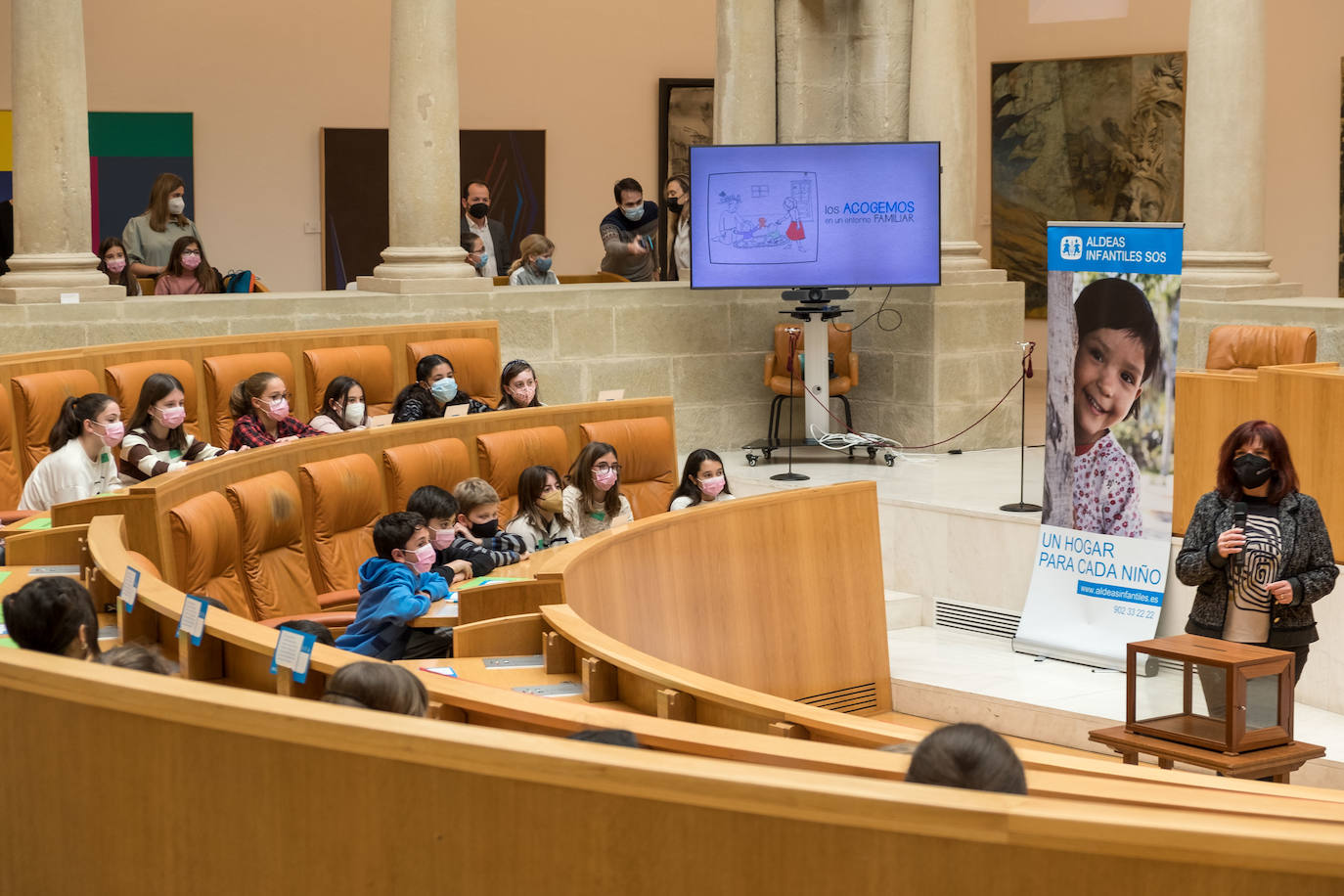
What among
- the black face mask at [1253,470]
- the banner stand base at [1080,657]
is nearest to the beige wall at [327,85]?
the banner stand base at [1080,657]

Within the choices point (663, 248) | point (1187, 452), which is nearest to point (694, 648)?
point (1187, 452)

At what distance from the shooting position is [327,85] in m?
14.5

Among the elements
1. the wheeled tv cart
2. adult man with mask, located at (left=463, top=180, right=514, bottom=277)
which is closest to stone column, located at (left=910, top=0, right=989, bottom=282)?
the wheeled tv cart

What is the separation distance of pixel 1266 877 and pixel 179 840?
1323 millimetres

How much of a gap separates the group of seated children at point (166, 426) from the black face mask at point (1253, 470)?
3722mm

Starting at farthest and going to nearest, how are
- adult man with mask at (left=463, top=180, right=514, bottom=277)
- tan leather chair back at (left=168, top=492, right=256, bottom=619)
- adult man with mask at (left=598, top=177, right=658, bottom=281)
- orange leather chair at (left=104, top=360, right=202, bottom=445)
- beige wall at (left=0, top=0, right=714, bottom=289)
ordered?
beige wall at (left=0, top=0, right=714, bottom=289) < adult man with mask at (left=598, top=177, right=658, bottom=281) < adult man with mask at (left=463, top=180, right=514, bottom=277) < orange leather chair at (left=104, top=360, right=202, bottom=445) < tan leather chair back at (left=168, top=492, right=256, bottom=619)

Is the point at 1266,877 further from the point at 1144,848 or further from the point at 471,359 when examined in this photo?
the point at 471,359

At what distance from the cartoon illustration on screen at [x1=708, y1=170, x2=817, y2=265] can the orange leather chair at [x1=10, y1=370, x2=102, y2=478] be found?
171 inches

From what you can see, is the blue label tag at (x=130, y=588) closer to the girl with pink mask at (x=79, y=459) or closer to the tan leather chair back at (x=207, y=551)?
the tan leather chair back at (x=207, y=551)

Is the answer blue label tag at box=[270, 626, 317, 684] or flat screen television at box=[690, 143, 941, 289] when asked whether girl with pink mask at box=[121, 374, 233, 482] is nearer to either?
blue label tag at box=[270, 626, 317, 684]

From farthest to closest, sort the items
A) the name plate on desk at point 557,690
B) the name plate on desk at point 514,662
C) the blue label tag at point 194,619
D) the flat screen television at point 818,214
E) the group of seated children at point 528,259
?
the group of seated children at point 528,259, the flat screen television at point 818,214, the name plate on desk at point 514,662, the name plate on desk at point 557,690, the blue label tag at point 194,619

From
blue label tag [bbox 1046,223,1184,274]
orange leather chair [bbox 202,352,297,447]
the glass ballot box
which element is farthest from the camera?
orange leather chair [bbox 202,352,297,447]

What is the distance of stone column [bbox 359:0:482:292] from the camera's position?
1048cm

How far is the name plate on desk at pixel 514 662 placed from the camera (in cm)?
434
